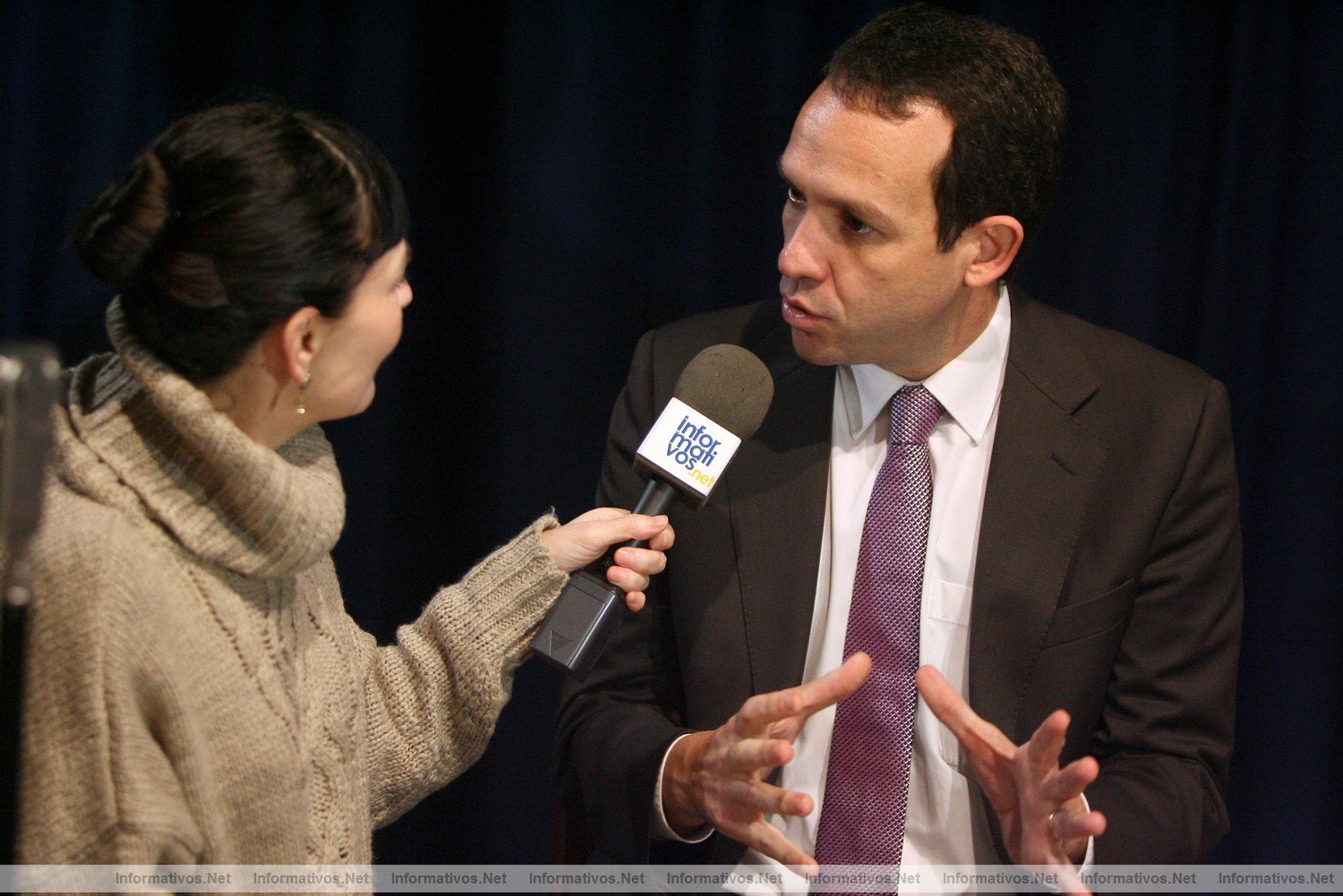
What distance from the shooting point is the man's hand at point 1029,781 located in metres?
1.43

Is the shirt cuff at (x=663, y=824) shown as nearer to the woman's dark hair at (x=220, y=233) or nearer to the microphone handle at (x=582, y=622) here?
the microphone handle at (x=582, y=622)

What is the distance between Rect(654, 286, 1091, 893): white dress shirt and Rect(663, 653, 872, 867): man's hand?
234 mm

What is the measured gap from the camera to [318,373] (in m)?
1.34

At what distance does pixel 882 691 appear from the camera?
1771 mm

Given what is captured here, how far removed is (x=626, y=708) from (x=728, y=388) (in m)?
0.56

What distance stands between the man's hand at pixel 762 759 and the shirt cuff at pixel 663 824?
14 cm

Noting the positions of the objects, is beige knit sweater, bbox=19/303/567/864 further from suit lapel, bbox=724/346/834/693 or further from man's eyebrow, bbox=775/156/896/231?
man's eyebrow, bbox=775/156/896/231

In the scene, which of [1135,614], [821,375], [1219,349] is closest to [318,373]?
[821,375]

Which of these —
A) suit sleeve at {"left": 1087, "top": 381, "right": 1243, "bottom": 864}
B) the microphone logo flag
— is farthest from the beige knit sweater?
suit sleeve at {"left": 1087, "top": 381, "right": 1243, "bottom": 864}

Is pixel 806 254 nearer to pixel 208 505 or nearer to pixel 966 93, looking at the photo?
pixel 966 93

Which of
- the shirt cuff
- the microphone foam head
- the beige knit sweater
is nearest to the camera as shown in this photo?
the beige knit sweater

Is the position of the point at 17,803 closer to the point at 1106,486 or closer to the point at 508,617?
the point at 508,617

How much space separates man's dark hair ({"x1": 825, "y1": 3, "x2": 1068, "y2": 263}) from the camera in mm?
1755

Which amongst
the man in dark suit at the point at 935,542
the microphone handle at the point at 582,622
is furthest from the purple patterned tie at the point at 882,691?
the microphone handle at the point at 582,622
